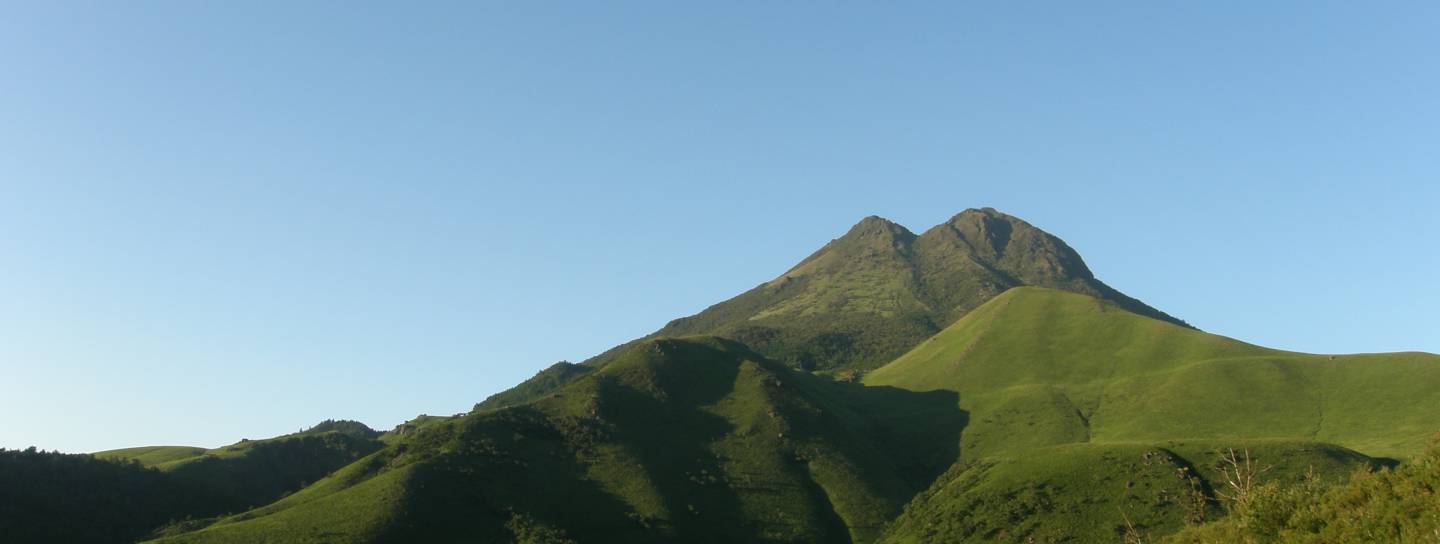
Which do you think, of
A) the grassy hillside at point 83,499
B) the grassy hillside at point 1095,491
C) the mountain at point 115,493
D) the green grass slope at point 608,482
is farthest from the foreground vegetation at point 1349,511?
the grassy hillside at point 83,499

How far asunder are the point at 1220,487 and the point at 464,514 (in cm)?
10285

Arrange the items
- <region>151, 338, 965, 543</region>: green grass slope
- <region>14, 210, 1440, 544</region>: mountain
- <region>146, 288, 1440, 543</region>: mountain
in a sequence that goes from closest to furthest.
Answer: <region>146, 288, 1440, 543</region>: mountain → <region>14, 210, 1440, 544</region>: mountain → <region>151, 338, 965, 543</region>: green grass slope

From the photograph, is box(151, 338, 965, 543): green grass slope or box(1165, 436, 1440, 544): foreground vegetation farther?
box(151, 338, 965, 543): green grass slope

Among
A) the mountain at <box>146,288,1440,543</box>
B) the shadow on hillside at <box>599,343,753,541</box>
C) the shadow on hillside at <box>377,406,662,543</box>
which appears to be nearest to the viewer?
the mountain at <box>146,288,1440,543</box>

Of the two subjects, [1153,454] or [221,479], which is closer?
[1153,454]

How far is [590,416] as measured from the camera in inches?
7338

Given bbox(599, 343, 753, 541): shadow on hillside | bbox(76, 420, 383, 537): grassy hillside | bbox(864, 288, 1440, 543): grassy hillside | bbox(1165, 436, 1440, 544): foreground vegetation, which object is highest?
bbox(76, 420, 383, 537): grassy hillside

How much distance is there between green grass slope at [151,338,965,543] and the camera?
442ft

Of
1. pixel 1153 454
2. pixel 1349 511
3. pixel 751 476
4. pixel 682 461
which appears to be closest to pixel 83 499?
pixel 682 461

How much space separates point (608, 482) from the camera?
6284 inches

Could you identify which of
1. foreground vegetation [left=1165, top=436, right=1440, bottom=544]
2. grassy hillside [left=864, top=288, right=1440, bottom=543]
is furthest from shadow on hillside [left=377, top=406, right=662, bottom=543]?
foreground vegetation [left=1165, top=436, right=1440, bottom=544]

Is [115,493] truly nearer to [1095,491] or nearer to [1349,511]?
[1095,491]

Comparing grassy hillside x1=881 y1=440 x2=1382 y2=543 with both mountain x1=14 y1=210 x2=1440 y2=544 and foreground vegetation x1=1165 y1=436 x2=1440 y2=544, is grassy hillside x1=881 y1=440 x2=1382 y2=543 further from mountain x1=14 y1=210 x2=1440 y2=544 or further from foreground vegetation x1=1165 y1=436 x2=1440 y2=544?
foreground vegetation x1=1165 y1=436 x2=1440 y2=544

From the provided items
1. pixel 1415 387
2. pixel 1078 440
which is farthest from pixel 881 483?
pixel 1415 387
